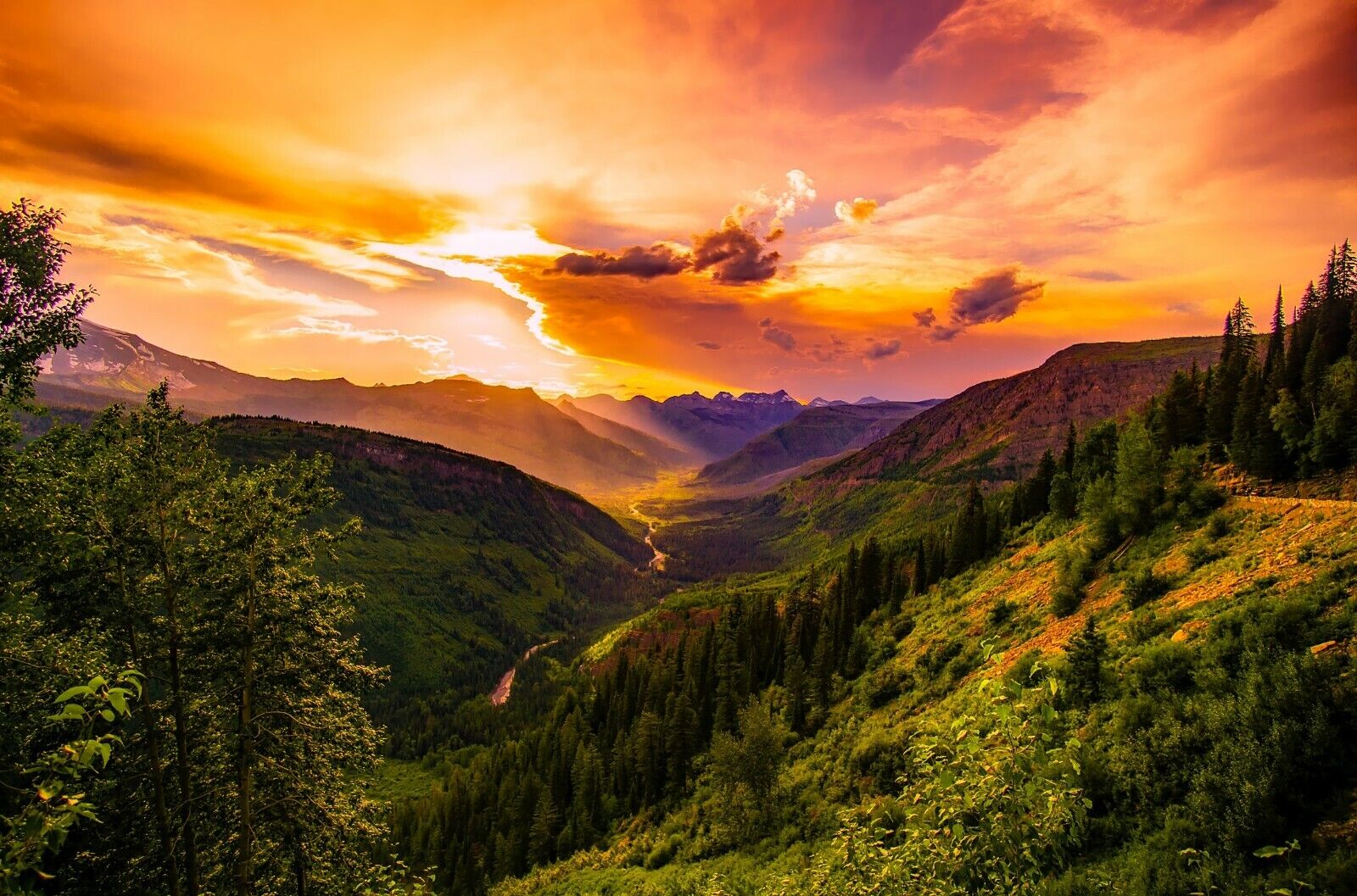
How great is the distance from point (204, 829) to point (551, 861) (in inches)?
2822

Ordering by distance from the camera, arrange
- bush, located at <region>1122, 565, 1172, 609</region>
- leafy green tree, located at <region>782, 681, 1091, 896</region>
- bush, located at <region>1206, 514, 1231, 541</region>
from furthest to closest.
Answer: bush, located at <region>1206, 514, 1231, 541</region>
bush, located at <region>1122, 565, 1172, 609</region>
leafy green tree, located at <region>782, 681, 1091, 896</region>

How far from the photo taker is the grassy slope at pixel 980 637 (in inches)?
1024

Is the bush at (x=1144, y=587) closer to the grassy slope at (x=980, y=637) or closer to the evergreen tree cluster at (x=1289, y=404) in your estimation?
the grassy slope at (x=980, y=637)

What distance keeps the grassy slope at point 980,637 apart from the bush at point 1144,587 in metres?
0.53

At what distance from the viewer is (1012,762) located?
852 centimetres

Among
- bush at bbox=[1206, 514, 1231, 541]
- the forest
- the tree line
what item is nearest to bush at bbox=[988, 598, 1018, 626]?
the forest

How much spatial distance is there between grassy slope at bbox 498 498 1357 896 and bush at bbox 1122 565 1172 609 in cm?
53

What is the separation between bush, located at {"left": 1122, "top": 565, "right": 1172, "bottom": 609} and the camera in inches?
1324

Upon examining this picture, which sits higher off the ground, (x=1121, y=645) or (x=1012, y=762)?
(x=1012, y=762)

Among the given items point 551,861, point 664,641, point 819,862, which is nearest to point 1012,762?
point 819,862

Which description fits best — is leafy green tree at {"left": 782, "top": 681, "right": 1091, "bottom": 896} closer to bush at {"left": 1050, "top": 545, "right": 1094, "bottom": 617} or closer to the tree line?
the tree line

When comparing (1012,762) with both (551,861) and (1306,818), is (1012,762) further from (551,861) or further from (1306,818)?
(551,861)

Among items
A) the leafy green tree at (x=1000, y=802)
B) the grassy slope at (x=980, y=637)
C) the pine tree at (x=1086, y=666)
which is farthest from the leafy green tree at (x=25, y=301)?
the pine tree at (x=1086, y=666)

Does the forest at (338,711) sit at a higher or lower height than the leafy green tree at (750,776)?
higher
